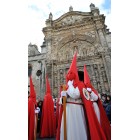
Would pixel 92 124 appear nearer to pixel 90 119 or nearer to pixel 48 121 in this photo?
pixel 90 119

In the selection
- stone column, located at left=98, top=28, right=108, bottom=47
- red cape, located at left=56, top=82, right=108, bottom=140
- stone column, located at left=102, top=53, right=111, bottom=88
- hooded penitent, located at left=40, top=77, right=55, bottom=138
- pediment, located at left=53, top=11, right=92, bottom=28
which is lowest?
hooded penitent, located at left=40, top=77, right=55, bottom=138

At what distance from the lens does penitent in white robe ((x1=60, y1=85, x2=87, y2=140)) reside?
3475 mm

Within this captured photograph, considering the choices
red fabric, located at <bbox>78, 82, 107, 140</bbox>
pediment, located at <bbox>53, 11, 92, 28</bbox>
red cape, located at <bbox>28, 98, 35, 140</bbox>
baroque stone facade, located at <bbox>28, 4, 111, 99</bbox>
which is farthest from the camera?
pediment, located at <bbox>53, 11, 92, 28</bbox>

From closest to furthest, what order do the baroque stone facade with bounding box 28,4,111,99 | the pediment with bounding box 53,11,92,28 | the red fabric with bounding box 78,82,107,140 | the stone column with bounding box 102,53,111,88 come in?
the red fabric with bounding box 78,82,107,140 → the stone column with bounding box 102,53,111,88 → the baroque stone facade with bounding box 28,4,111,99 → the pediment with bounding box 53,11,92,28

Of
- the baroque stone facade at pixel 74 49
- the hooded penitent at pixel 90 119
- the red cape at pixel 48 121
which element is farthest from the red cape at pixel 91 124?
the baroque stone facade at pixel 74 49

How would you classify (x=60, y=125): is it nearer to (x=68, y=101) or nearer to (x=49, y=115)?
(x=68, y=101)

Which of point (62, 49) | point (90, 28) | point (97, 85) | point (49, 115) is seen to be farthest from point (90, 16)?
point (49, 115)

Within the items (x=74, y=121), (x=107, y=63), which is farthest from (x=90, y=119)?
(x=107, y=63)

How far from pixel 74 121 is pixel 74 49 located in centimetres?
1255

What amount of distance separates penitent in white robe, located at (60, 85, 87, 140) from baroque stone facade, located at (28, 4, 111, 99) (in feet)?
31.7

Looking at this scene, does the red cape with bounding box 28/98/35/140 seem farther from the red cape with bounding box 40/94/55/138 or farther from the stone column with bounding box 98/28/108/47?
the stone column with bounding box 98/28/108/47

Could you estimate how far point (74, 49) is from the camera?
617 inches

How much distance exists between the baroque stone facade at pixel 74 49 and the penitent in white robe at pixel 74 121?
9.66 metres

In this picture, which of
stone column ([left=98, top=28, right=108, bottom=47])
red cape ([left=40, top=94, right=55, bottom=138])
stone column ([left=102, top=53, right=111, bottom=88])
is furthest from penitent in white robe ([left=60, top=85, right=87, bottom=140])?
stone column ([left=98, top=28, right=108, bottom=47])
